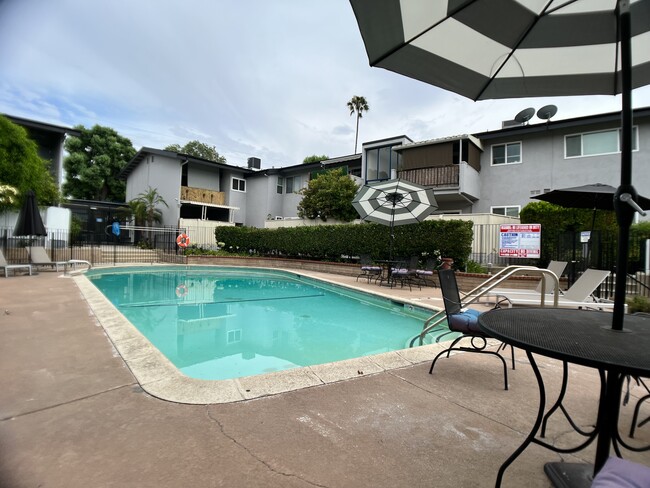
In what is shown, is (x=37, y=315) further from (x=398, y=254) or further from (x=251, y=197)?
(x=251, y=197)

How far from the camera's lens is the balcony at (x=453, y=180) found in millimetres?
15805

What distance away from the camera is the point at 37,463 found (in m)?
1.76

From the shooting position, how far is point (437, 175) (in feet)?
55.5

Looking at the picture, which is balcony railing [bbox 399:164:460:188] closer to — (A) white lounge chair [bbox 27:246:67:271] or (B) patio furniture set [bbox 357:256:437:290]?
(B) patio furniture set [bbox 357:256:437:290]

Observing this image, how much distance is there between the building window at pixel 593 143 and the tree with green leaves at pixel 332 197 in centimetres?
1077

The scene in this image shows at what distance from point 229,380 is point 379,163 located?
20587mm

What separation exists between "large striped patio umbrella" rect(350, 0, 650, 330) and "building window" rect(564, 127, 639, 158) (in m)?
15.5

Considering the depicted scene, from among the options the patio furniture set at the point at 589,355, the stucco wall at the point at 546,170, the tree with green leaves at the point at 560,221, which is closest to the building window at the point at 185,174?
the stucco wall at the point at 546,170

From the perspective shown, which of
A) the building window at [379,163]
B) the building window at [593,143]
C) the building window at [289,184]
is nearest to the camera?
the building window at [593,143]

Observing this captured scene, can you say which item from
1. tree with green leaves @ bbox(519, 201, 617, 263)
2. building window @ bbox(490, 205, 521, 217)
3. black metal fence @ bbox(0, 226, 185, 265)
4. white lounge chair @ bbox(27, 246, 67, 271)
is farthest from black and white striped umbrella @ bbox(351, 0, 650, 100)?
black metal fence @ bbox(0, 226, 185, 265)

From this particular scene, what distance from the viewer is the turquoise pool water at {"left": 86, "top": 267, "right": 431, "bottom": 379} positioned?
5012 millimetres

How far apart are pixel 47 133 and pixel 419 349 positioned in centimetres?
2468

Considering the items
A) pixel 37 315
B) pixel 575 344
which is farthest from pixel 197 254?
pixel 575 344

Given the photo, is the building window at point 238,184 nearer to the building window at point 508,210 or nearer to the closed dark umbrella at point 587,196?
the building window at point 508,210
